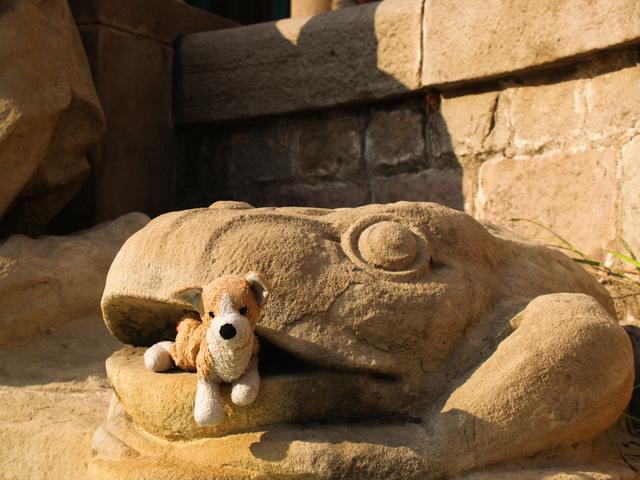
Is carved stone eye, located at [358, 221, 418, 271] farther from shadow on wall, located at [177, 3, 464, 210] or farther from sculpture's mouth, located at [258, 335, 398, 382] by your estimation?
shadow on wall, located at [177, 3, 464, 210]

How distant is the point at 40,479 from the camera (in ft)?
7.64

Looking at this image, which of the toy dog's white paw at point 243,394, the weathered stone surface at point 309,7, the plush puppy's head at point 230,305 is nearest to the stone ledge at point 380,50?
the weathered stone surface at point 309,7

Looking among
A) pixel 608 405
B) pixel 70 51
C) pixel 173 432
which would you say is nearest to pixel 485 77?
Result: pixel 70 51

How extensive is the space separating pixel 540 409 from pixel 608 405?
0.18 metres

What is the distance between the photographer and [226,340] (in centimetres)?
173

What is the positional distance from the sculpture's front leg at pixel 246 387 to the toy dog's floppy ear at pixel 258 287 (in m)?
0.13

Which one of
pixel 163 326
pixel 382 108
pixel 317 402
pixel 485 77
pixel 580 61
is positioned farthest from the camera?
pixel 382 108

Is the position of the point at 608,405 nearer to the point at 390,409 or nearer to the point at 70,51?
the point at 390,409

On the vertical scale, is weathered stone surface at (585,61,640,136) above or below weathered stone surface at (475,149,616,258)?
above

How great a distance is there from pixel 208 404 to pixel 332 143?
2.15 meters

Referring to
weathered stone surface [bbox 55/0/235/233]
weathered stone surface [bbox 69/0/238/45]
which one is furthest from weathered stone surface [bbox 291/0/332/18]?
weathered stone surface [bbox 55/0/235/233]

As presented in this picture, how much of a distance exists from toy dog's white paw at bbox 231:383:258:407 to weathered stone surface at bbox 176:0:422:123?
6.60ft

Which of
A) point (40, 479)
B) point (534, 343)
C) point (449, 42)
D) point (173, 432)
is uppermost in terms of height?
point (449, 42)

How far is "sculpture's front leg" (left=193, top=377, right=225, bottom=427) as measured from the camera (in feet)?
5.81
